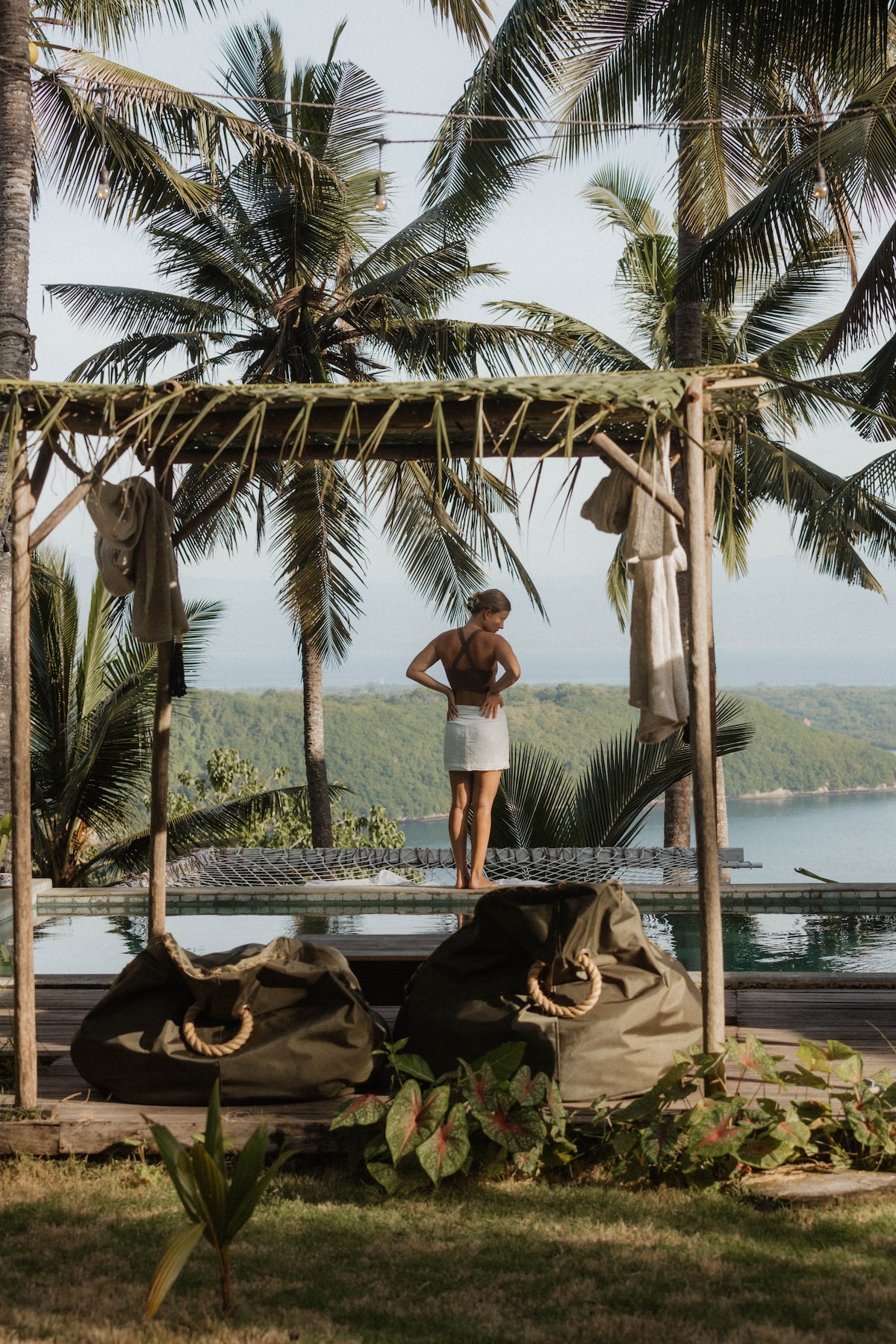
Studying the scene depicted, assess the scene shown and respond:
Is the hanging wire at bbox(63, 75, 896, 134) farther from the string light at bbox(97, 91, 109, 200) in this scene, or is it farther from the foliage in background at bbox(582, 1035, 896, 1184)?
the foliage in background at bbox(582, 1035, 896, 1184)

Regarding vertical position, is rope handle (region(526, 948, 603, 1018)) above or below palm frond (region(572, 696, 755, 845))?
below

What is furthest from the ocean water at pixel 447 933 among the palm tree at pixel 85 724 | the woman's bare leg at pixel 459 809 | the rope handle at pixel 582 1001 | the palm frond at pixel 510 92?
the palm frond at pixel 510 92

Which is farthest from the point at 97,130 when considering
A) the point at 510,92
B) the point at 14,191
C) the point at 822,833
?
the point at 822,833

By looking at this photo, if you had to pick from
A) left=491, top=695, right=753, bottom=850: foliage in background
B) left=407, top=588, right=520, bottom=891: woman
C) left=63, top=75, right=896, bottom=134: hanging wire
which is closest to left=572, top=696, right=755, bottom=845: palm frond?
A: left=491, top=695, right=753, bottom=850: foliage in background

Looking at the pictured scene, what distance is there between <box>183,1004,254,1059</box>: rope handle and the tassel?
1.34m

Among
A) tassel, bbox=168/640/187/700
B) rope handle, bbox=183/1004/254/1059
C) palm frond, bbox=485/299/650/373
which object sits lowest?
rope handle, bbox=183/1004/254/1059

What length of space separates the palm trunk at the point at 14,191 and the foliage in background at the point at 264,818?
412cm

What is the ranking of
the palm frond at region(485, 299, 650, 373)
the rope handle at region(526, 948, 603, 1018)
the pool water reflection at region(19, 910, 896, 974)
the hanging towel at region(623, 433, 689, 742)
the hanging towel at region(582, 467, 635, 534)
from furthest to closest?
the palm frond at region(485, 299, 650, 373) < the pool water reflection at region(19, 910, 896, 974) < the hanging towel at region(582, 467, 635, 534) < the hanging towel at region(623, 433, 689, 742) < the rope handle at region(526, 948, 603, 1018)

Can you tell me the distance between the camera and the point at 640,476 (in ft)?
11.7

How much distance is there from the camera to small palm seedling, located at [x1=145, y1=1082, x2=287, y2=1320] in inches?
101

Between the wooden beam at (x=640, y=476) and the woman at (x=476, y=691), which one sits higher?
the wooden beam at (x=640, y=476)

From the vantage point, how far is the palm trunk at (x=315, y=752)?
453 inches

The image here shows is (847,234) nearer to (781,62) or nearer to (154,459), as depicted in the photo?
(781,62)

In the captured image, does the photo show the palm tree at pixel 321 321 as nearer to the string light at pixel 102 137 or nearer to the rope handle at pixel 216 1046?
the string light at pixel 102 137
